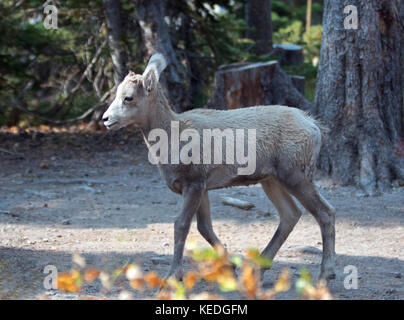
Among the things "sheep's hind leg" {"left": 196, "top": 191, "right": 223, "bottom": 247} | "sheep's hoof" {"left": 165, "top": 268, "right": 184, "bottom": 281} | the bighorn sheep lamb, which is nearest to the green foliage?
the bighorn sheep lamb

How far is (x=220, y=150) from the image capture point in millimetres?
5918

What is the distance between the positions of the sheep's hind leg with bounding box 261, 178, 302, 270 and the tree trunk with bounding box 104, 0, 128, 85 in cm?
770

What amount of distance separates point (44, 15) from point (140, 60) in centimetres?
237

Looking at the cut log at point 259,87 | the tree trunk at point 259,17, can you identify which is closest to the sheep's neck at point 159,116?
the cut log at point 259,87

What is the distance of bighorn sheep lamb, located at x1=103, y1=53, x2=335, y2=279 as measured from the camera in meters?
5.79

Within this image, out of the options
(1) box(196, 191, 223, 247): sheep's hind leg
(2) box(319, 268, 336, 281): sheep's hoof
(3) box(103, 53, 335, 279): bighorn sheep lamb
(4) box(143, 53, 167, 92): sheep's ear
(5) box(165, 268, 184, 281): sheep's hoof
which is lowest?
(2) box(319, 268, 336, 281): sheep's hoof

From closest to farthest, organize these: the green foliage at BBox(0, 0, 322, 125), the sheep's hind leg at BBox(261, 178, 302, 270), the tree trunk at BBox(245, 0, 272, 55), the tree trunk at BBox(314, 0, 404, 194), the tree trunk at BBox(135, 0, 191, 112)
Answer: the sheep's hind leg at BBox(261, 178, 302, 270)
the tree trunk at BBox(314, 0, 404, 194)
the green foliage at BBox(0, 0, 322, 125)
the tree trunk at BBox(135, 0, 191, 112)
the tree trunk at BBox(245, 0, 272, 55)

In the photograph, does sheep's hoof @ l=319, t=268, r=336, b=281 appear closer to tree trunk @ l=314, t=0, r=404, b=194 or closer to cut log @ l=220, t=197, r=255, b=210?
cut log @ l=220, t=197, r=255, b=210

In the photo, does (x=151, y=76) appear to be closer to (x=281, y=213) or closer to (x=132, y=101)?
(x=132, y=101)

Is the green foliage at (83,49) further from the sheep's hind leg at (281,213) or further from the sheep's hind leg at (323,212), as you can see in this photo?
the sheep's hind leg at (323,212)

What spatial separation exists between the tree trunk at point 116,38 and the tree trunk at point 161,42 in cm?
51

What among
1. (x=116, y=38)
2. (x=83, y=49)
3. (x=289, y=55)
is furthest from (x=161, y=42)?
(x=289, y=55)

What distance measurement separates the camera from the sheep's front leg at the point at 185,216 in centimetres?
576

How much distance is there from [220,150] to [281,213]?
1.08 m
